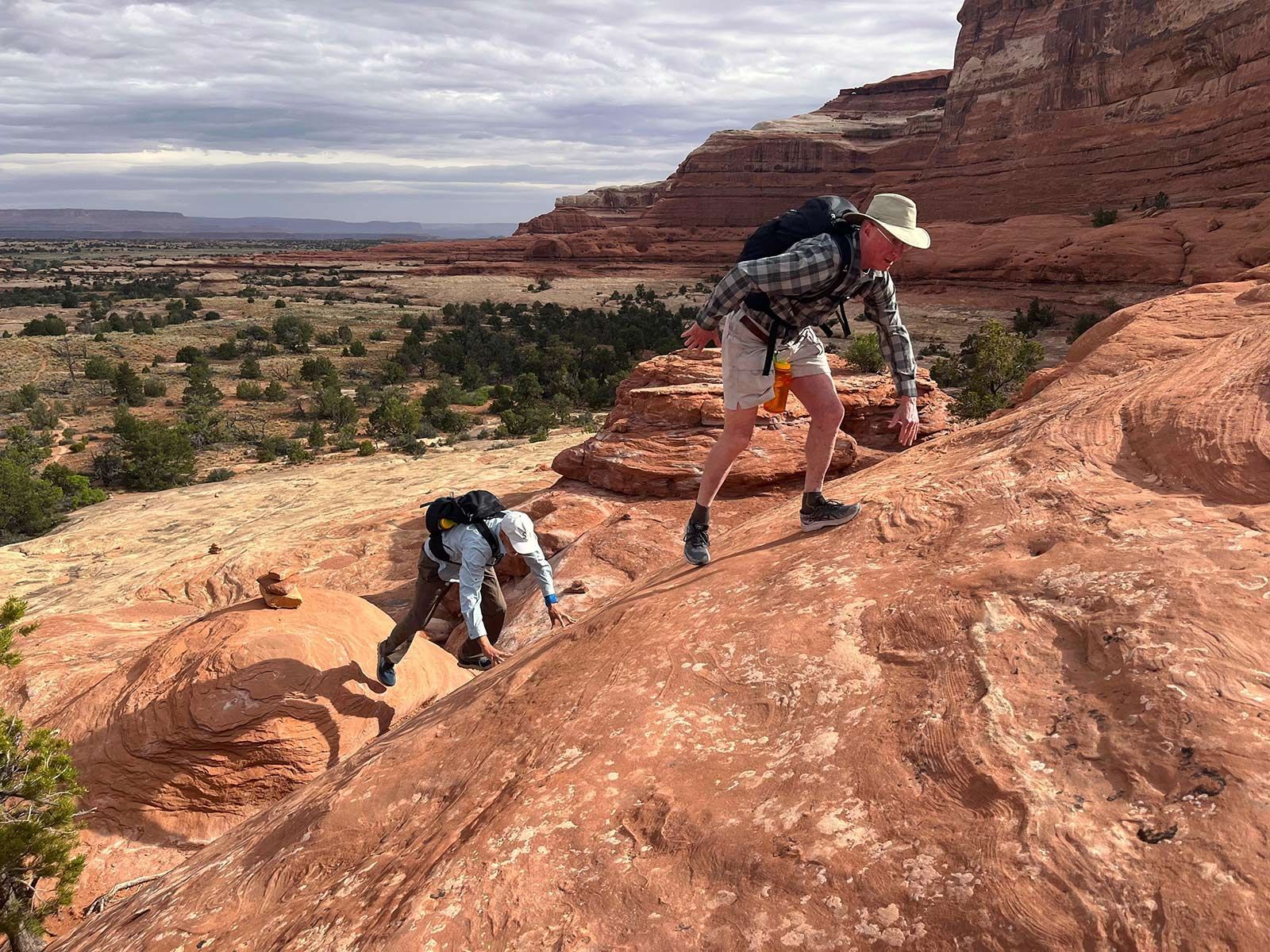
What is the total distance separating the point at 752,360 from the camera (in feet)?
13.6

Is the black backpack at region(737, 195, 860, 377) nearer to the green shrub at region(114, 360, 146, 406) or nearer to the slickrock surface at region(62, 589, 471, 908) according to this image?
the slickrock surface at region(62, 589, 471, 908)

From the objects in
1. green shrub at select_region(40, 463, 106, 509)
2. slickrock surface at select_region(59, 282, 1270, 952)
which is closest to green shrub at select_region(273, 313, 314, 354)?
green shrub at select_region(40, 463, 106, 509)

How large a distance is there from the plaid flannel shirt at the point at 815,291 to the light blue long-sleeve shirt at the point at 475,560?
2.22 meters

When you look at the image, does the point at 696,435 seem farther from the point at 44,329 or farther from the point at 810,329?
the point at 44,329

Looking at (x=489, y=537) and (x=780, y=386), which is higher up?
(x=780, y=386)

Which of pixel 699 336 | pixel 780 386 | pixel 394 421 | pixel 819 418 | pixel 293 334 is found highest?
pixel 699 336

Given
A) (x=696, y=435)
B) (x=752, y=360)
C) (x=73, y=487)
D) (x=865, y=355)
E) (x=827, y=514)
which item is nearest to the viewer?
(x=752, y=360)

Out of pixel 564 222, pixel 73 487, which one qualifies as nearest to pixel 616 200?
pixel 564 222

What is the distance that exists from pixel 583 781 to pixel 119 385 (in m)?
32.6

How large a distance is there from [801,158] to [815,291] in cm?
7976

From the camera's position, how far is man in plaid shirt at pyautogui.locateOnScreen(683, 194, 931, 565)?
3.77 meters

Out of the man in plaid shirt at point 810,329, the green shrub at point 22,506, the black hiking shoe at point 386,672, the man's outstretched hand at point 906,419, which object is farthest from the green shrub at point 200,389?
the man's outstretched hand at point 906,419

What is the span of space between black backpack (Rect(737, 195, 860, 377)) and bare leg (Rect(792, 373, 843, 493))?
363 millimetres

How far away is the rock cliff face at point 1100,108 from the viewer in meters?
38.9
